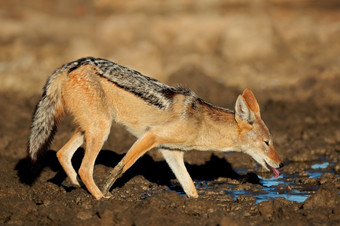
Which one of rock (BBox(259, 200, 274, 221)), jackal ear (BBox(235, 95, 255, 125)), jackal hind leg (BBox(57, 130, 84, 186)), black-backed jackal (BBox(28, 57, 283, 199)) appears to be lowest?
jackal hind leg (BBox(57, 130, 84, 186))

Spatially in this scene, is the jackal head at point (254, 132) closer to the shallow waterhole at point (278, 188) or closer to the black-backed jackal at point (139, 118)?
the black-backed jackal at point (139, 118)

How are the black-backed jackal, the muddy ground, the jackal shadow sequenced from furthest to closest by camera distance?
the jackal shadow, the black-backed jackal, the muddy ground

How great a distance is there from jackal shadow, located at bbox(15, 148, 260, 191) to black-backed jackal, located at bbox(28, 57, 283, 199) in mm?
1082

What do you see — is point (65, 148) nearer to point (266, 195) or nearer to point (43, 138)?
point (43, 138)

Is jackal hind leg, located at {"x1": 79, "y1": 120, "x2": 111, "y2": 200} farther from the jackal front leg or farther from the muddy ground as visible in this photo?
the jackal front leg

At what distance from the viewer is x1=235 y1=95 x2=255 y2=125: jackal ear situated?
8313 millimetres

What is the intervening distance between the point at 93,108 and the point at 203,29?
15.7 metres

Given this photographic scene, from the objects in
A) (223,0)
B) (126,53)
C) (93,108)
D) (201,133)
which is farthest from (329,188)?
(223,0)

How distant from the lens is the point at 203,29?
2341 centimetres

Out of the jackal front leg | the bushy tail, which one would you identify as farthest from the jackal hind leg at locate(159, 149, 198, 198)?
the bushy tail

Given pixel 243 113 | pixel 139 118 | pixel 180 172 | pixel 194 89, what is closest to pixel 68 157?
pixel 139 118

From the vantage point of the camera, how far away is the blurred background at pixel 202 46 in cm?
1783

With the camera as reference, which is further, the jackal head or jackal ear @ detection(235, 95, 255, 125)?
the jackal head

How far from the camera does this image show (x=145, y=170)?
1035cm
